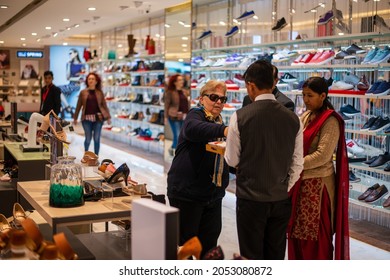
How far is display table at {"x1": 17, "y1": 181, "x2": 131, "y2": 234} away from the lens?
2.82 m

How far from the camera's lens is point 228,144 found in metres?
3.00

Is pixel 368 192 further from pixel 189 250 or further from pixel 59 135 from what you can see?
pixel 189 250

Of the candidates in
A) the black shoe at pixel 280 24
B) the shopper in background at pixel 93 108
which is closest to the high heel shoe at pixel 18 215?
the black shoe at pixel 280 24

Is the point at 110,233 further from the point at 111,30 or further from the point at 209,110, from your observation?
the point at 111,30

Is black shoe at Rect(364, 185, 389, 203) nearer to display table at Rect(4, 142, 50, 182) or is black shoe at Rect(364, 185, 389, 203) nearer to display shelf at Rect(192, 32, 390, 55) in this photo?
display shelf at Rect(192, 32, 390, 55)

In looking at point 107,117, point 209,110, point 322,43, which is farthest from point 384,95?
point 107,117

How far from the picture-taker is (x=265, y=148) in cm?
294

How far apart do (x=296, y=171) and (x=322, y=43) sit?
13.0ft

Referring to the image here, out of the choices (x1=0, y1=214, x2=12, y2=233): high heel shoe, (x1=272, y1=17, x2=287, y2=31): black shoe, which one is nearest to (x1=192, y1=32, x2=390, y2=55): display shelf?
(x1=272, y1=17, x2=287, y2=31): black shoe

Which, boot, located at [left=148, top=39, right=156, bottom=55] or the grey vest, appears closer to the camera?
the grey vest

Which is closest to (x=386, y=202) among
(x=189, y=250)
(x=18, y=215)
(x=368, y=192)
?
(x=368, y=192)

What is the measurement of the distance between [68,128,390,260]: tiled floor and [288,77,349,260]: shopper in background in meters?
0.99

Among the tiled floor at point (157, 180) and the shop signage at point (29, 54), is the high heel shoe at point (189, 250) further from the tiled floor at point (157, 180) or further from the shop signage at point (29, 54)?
the shop signage at point (29, 54)

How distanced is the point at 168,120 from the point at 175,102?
0.36m
